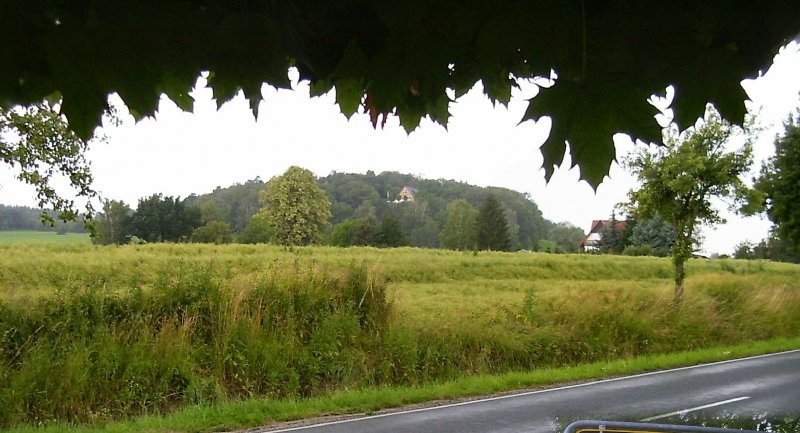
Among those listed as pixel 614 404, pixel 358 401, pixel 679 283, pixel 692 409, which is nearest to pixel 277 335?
pixel 358 401

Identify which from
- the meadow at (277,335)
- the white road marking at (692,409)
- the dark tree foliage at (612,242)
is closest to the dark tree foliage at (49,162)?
the meadow at (277,335)

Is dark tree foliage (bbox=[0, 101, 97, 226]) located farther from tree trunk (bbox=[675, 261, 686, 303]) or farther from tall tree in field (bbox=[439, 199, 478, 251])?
tree trunk (bbox=[675, 261, 686, 303])

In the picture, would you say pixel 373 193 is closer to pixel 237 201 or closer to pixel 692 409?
pixel 237 201

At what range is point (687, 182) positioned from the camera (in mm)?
16484

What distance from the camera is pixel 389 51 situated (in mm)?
1310

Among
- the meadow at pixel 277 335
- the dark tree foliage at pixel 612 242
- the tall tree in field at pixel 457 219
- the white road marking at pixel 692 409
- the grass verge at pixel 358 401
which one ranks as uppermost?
the dark tree foliage at pixel 612 242

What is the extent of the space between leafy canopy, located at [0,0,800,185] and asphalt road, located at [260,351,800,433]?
6.73m

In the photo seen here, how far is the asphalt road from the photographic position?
7.85 m

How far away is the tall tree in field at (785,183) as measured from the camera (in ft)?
81.4

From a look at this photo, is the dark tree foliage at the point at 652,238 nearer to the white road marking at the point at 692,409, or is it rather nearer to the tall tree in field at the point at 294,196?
the white road marking at the point at 692,409

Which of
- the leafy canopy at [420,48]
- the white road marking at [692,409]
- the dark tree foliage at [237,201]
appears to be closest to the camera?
the leafy canopy at [420,48]

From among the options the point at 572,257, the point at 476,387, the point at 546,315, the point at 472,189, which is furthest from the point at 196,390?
the point at 572,257

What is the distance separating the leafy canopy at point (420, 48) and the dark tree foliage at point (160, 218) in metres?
4.81

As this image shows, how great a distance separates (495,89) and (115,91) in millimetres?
888
